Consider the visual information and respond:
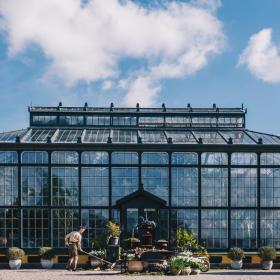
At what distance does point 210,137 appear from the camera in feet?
119

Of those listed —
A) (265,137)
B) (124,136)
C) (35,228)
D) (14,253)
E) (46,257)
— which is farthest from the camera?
(265,137)

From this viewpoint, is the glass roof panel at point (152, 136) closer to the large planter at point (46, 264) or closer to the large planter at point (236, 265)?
the large planter at point (236, 265)

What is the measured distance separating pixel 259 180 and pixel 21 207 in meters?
12.8

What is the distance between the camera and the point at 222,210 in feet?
110

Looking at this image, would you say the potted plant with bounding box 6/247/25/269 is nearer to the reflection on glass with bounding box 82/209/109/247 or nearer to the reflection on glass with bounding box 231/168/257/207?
the reflection on glass with bounding box 82/209/109/247

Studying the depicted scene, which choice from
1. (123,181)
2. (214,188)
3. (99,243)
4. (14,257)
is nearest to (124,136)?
(123,181)

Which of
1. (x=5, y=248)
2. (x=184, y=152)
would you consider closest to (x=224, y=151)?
(x=184, y=152)

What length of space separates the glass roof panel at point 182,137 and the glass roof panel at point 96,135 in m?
3.77

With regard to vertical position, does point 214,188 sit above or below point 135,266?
above

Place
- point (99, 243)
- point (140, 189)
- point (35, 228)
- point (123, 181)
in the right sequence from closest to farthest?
1. point (99, 243)
2. point (35, 228)
3. point (140, 189)
4. point (123, 181)

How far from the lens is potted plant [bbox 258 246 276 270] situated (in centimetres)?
3127

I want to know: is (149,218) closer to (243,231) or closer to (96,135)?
(243,231)

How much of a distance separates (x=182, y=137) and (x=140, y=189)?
15.4ft

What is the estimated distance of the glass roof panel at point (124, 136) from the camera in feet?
113
